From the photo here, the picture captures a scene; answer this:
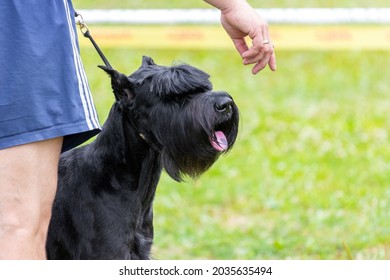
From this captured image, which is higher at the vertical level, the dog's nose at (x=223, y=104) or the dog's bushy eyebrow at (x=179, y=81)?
the dog's bushy eyebrow at (x=179, y=81)

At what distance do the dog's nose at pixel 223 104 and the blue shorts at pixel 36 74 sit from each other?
2.05ft

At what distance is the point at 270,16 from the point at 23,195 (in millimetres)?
7029

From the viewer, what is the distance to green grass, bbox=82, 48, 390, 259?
5926 mm

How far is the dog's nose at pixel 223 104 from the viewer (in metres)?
3.52

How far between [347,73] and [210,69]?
1825 millimetres

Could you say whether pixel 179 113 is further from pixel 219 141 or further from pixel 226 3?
pixel 226 3

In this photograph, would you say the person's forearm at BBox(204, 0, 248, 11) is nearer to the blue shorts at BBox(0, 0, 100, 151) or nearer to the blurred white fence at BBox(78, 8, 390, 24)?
the blue shorts at BBox(0, 0, 100, 151)

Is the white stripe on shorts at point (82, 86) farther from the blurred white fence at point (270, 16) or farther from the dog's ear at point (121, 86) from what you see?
the blurred white fence at point (270, 16)

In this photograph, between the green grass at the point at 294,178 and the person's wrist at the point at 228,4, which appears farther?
the green grass at the point at 294,178

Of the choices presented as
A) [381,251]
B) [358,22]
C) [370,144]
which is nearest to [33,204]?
[381,251]

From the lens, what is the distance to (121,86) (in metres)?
3.75

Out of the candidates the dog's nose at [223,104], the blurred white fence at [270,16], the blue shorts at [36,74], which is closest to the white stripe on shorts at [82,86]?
the blue shorts at [36,74]

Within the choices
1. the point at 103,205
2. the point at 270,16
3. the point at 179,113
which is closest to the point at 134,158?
the point at 103,205

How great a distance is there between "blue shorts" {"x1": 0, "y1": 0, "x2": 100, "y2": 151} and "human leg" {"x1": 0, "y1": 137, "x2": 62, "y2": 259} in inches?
1.9
